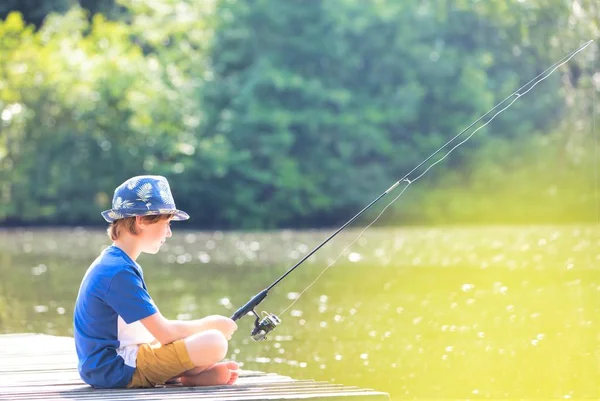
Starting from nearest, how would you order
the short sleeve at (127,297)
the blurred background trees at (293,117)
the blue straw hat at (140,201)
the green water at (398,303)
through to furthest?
the short sleeve at (127,297) → the blue straw hat at (140,201) → the green water at (398,303) → the blurred background trees at (293,117)

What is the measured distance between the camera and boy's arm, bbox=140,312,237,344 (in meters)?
5.47

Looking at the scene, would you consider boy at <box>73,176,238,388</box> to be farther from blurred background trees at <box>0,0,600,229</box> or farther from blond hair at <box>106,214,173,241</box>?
blurred background trees at <box>0,0,600,229</box>

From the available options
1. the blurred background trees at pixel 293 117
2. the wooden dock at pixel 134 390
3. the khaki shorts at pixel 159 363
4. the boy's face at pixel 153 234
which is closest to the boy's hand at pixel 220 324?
the khaki shorts at pixel 159 363

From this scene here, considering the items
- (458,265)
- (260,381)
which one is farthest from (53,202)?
(260,381)

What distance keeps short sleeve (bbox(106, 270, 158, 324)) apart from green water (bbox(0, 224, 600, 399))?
2.51m

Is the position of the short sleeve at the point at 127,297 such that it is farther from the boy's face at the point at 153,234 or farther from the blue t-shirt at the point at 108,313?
the boy's face at the point at 153,234

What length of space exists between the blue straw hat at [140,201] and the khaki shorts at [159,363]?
1.89ft

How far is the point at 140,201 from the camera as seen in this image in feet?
18.1

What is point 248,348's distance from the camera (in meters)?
9.78

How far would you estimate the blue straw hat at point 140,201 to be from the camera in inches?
217

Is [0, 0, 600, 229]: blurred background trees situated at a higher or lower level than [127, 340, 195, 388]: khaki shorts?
higher

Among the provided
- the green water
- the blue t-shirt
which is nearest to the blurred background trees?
the green water

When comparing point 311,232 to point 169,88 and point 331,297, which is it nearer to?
point 169,88

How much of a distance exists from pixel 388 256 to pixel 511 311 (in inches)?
298
